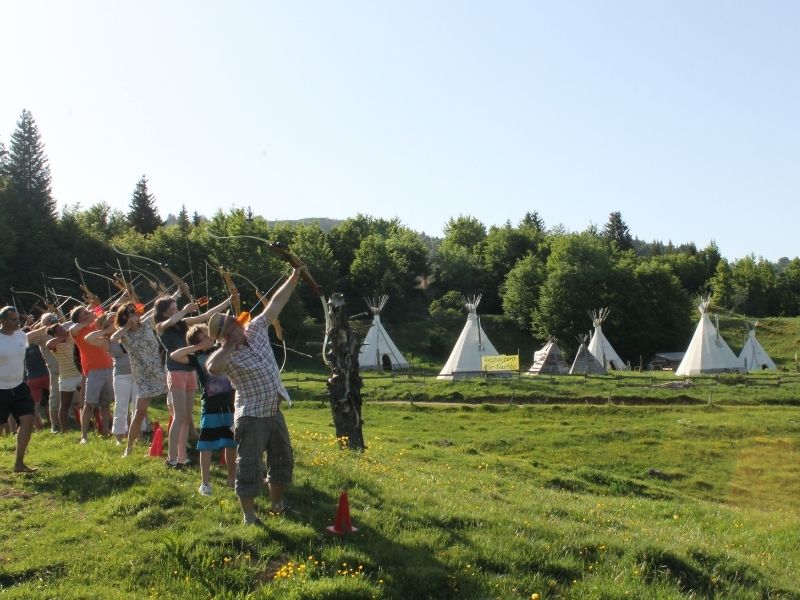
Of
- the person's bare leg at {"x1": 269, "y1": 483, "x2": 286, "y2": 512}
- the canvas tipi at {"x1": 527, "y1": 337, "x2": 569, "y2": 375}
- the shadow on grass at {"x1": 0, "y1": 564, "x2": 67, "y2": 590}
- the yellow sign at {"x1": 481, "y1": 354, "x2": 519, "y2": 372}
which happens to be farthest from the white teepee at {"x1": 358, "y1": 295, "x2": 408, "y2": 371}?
the shadow on grass at {"x1": 0, "y1": 564, "x2": 67, "y2": 590}

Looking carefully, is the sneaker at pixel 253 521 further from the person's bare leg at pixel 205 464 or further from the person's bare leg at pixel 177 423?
the person's bare leg at pixel 177 423

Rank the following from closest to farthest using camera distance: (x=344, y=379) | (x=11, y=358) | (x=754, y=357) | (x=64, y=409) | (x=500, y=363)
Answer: (x=11, y=358), (x=64, y=409), (x=344, y=379), (x=500, y=363), (x=754, y=357)

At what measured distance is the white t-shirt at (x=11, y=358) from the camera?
946 centimetres

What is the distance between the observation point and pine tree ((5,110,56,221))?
62344 millimetres

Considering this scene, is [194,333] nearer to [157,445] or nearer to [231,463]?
[231,463]

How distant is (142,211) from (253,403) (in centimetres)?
8615

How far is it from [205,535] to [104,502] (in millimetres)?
1739

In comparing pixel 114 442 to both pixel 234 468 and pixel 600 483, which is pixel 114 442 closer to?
pixel 234 468

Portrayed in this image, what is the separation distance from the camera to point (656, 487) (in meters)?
18.4

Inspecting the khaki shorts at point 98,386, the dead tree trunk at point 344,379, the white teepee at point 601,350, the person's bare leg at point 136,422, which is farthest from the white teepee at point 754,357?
the person's bare leg at point 136,422

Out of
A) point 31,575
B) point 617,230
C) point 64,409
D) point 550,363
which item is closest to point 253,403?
point 31,575

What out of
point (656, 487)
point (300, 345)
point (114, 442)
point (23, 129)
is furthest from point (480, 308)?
point (114, 442)

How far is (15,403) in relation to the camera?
958 cm

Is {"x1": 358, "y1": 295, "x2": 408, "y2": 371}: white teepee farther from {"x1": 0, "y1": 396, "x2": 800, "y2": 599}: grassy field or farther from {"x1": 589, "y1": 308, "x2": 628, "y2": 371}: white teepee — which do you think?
{"x1": 0, "y1": 396, "x2": 800, "y2": 599}: grassy field
